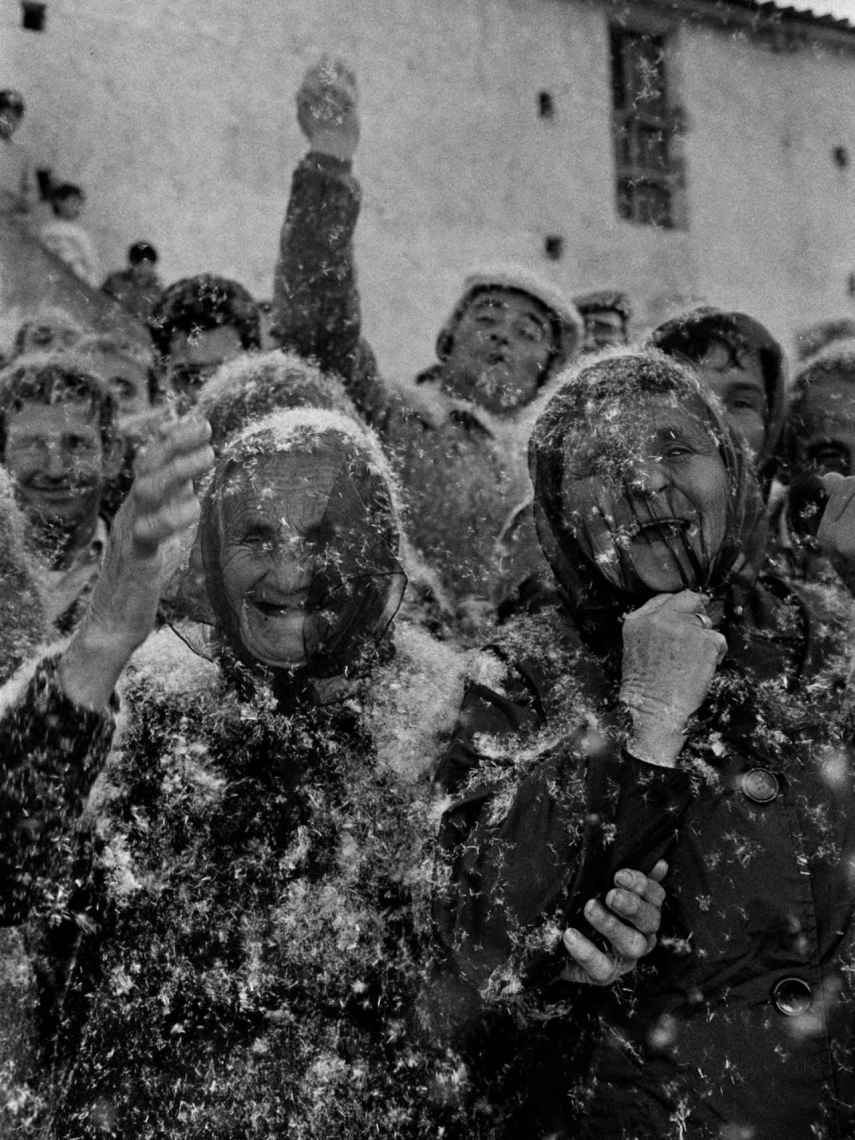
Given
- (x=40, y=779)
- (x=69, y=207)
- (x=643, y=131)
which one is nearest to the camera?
(x=40, y=779)

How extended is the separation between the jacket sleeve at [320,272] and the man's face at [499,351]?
0.80m

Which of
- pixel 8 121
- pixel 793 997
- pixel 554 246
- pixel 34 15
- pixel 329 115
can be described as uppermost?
pixel 34 15

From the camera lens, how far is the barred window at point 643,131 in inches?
587

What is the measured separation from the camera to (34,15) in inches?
486

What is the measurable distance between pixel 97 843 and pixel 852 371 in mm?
3001

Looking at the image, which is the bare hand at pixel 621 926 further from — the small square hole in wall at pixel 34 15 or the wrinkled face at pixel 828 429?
the small square hole in wall at pixel 34 15

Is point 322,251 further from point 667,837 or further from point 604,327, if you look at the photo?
point 667,837

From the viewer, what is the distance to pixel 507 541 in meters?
3.96

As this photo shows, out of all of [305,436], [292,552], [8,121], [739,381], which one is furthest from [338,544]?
[8,121]

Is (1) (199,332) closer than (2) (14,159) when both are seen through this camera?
Yes

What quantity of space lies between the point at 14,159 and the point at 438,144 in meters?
4.45

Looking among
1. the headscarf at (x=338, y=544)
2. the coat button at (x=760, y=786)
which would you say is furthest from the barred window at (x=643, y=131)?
the coat button at (x=760, y=786)

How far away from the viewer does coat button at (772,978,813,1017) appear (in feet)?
7.19

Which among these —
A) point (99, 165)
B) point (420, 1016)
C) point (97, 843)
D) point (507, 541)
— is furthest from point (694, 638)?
point (99, 165)
